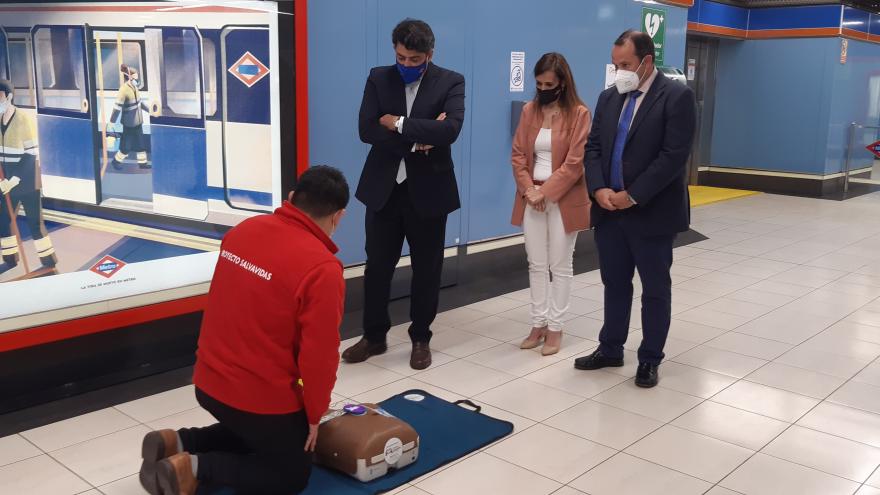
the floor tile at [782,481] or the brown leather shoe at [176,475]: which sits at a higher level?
the brown leather shoe at [176,475]

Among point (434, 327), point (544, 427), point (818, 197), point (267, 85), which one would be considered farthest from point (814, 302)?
point (818, 197)

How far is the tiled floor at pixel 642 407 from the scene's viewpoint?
2.96m

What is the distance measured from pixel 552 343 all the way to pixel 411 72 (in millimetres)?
1674

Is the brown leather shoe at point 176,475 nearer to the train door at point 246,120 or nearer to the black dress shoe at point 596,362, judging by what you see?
the train door at point 246,120

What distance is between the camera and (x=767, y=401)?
3.79 m

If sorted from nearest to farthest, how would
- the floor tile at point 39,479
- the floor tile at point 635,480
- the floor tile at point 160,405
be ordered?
the floor tile at point 39,479 → the floor tile at point 635,480 → the floor tile at point 160,405

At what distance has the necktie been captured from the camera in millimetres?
3791

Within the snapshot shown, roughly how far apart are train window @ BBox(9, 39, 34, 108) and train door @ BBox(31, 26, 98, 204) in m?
0.03

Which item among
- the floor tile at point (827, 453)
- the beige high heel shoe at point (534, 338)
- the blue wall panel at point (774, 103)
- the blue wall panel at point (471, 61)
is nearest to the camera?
the floor tile at point (827, 453)

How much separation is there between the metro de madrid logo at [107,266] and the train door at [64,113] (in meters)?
0.29

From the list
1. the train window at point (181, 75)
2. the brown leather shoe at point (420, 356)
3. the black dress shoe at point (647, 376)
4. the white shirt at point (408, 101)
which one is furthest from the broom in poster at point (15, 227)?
the black dress shoe at point (647, 376)

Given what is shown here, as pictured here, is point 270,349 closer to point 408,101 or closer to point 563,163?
point 408,101

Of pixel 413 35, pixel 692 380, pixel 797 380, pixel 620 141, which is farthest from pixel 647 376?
pixel 413 35

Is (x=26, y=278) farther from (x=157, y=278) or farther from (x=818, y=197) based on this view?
(x=818, y=197)
